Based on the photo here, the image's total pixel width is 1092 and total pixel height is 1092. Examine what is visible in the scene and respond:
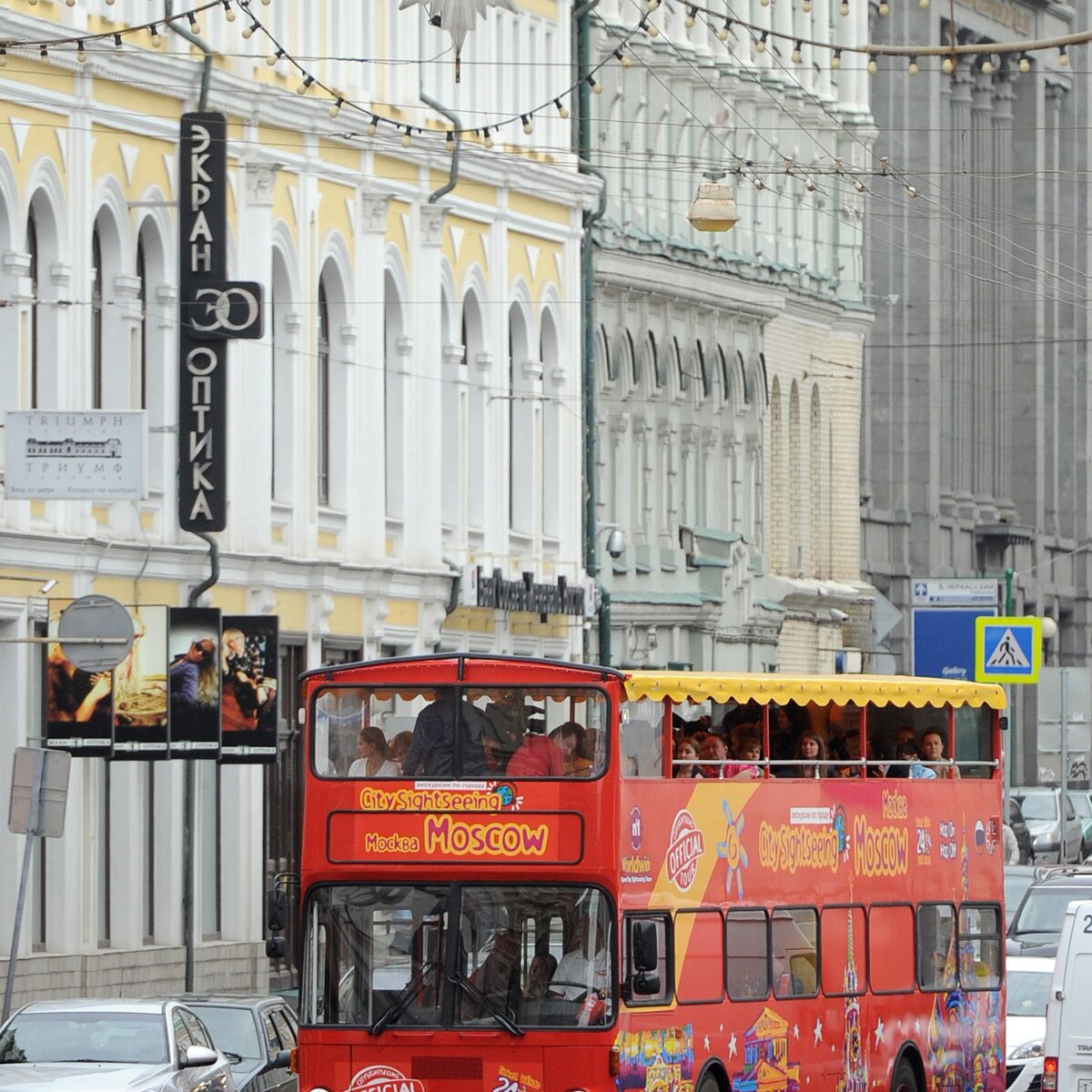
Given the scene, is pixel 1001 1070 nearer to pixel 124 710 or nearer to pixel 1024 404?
pixel 124 710

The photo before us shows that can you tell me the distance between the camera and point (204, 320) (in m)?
38.5

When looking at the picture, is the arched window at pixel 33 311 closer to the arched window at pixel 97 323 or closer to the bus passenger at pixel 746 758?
the arched window at pixel 97 323

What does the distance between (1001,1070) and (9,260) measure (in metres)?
13.6

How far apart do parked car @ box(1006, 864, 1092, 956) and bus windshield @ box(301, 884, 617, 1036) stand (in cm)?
1260

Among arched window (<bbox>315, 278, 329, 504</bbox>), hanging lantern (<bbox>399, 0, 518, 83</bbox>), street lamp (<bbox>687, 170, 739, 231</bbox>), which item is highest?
Result: hanging lantern (<bbox>399, 0, 518, 83</bbox>)

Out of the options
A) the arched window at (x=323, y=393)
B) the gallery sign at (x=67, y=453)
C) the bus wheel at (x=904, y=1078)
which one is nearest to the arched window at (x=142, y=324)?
the arched window at (x=323, y=393)

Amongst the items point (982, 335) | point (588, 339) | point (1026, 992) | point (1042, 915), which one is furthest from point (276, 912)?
point (982, 335)

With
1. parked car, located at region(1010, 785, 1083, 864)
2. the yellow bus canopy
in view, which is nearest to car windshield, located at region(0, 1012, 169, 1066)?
the yellow bus canopy

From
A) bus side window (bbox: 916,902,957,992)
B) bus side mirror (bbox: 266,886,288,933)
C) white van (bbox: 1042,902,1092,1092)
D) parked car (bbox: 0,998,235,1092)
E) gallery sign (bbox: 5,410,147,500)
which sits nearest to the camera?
bus side mirror (bbox: 266,886,288,933)

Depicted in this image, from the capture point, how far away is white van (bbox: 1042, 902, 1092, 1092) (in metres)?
22.5

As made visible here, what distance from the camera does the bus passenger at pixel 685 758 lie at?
2362 centimetres

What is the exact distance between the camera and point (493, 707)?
22.6 metres

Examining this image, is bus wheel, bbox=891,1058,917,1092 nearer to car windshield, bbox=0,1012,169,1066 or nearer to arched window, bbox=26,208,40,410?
car windshield, bbox=0,1012,169,1066

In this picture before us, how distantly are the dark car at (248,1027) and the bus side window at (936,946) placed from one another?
4.42 meters
